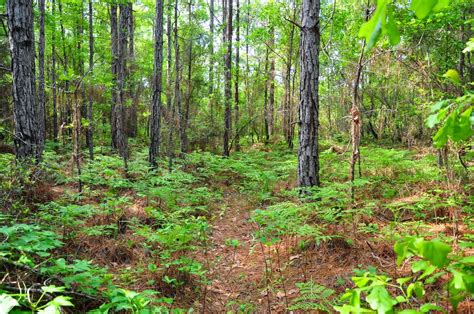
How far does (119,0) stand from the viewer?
29.9ft

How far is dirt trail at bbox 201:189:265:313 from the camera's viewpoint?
356 cm

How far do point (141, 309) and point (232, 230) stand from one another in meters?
3.92

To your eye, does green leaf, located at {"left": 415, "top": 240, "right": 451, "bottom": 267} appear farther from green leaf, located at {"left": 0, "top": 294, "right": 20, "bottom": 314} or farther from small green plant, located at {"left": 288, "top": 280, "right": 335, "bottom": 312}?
small green plant, located at {"left": 288, "top": 280, "right": 335, "bottom": 312}

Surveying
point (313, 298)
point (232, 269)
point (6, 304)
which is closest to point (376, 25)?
point (6, 304)

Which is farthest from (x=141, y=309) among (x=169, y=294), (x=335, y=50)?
(x=335, y=50)

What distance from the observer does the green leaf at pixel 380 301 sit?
0.91 meters

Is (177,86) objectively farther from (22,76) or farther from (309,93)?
(309,93)

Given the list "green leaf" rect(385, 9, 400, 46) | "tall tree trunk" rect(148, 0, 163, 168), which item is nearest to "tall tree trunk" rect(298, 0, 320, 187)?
"green leaf" rect(385, 9, 400, 46)

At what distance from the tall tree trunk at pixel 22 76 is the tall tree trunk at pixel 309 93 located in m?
4.89

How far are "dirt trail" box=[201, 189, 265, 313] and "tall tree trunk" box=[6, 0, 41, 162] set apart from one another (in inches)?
151

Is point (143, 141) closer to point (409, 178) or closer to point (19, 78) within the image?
point (19, 78)

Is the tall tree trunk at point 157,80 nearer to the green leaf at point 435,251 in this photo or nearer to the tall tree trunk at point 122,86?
the tall tree trunk at point 122,86

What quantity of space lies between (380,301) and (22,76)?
265 inches

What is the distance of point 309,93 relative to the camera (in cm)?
524
